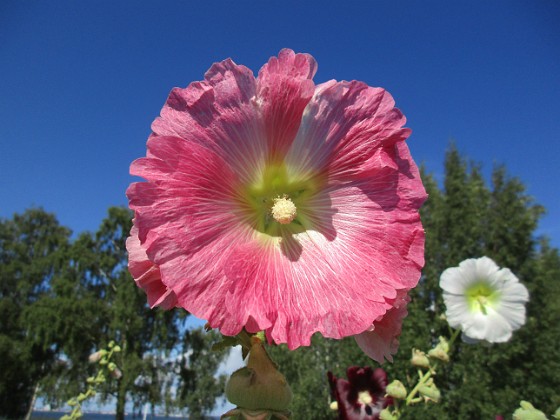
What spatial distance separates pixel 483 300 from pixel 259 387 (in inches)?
98.7

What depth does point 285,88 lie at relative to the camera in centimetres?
57

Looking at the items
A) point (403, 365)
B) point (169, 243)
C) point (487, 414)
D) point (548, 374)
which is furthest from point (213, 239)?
point (548, 374)

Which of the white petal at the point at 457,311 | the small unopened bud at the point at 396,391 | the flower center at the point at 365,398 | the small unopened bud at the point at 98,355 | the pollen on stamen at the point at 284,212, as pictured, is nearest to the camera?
the pollen on stamen at the point at 284,212

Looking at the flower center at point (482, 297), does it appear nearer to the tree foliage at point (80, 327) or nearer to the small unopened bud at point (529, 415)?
the small unopened bud at point (529, 415)

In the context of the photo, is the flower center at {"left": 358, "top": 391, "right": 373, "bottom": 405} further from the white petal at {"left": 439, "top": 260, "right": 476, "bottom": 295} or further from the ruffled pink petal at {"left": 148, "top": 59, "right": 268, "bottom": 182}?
the ruffled pink petal at {"left": 148, "top": 59, "right": 268, "bottom": 182}

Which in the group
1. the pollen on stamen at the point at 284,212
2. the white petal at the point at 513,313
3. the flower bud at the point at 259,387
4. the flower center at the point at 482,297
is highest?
the flower center at the point at 482,297

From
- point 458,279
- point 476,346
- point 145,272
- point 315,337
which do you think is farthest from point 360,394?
point 476,346

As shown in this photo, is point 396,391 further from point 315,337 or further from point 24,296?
point 24,296

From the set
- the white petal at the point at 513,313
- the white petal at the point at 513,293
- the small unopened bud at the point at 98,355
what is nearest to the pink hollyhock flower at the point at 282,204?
the white petal at the point at 513,313

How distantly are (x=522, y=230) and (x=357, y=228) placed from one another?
54.6 ft

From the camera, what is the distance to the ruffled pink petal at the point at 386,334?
0.53 m

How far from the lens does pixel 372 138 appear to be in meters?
0.59

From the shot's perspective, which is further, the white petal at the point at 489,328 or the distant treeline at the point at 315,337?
the distant treeline at the point at 315,337

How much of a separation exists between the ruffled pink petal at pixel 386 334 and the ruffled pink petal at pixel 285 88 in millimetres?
270
